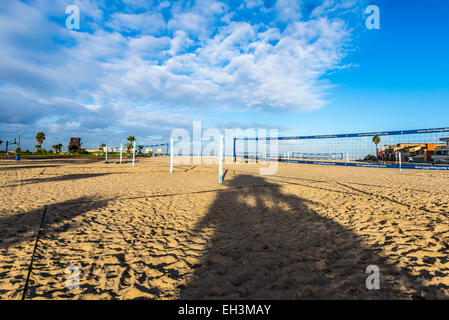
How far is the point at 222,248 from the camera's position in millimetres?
2797

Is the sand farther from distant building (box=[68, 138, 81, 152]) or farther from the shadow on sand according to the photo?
distant building (box=[68, 138, 81, 152])

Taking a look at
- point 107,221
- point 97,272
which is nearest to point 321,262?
point 97,272

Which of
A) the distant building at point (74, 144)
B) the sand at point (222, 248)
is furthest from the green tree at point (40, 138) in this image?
the sand at point (222, 248)

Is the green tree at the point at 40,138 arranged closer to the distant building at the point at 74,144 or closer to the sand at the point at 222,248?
the distant building at the point at 74,144

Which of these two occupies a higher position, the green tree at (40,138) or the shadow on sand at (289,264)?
the green tree at (40,138)

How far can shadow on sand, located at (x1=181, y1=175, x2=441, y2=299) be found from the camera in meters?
1.86

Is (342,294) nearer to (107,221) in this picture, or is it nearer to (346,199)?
(107,221)

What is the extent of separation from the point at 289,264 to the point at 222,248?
887mm

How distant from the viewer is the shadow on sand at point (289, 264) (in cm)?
186

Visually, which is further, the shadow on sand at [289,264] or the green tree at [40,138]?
the green tree at [40,138]

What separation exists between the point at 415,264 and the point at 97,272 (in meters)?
3.46

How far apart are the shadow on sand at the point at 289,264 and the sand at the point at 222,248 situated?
0.01 m

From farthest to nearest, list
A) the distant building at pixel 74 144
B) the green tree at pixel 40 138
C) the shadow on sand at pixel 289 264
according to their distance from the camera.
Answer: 1. the green tree at pixel 40 138
2. the distant building at pixel 74 144
3. the shadow on sand at pixel 289 264
